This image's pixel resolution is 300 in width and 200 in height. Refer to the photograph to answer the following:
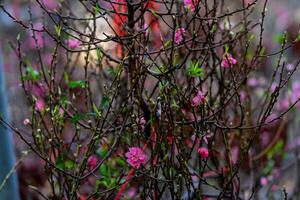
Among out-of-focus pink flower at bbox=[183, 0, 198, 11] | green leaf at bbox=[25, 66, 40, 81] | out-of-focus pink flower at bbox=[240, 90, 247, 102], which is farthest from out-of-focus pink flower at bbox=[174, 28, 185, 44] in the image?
out-of-focus pink flower at bbox=[240, 90, 247, 102]

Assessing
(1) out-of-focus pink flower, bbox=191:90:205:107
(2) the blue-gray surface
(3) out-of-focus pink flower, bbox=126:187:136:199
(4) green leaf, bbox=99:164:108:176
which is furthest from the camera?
(2) the blue-gray surface

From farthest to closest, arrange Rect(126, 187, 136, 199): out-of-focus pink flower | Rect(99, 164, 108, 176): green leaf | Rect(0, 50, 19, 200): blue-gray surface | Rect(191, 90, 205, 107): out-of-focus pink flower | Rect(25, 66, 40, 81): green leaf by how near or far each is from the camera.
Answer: Rect(0, 50, 19, 200): blue-gray surface
Rect(126, 187, 136, 199): out-of-focus pink flower
Rect(25, 66, 40, 81): green leaf
Rect(99, 164, 108, 176): green leaf
Rect(191, 90, 205, 107): out-of-focus pink flower

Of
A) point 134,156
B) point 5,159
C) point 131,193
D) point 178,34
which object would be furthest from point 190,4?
point 5,159

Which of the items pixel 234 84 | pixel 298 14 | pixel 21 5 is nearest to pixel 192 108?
pixel 234 84

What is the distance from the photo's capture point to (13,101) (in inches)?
240

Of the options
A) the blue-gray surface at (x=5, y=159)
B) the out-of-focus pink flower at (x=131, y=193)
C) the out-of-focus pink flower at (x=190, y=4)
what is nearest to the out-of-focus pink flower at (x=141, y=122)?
Answer: the out-of-focus pink flower at (x=190, y=4)

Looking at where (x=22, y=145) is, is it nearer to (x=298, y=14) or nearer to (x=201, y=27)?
(x=201, y=27)

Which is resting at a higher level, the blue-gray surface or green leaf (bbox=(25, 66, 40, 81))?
green leaf (bbox=(25, 66, 40, 81))

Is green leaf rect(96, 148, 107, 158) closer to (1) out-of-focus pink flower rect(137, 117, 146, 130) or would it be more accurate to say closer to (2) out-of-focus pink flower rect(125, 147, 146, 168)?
(1) out-of-focus pink flower rect(137, 117, 146, 130)

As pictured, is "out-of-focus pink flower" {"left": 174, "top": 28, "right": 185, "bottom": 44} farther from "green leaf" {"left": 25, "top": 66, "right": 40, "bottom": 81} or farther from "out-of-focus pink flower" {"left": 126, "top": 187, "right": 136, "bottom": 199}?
"out-of-focus pink flower" {"left": 126, "top": 187, "right": 136, "bottom": 199}

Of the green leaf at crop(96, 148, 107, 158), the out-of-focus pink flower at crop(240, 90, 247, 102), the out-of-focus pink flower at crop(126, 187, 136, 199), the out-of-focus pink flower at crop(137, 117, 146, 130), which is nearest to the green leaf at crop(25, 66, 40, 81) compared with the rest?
the green leaf at crop(96, 148, 107, 158)

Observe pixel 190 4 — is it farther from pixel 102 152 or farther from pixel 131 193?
pixel 131 193

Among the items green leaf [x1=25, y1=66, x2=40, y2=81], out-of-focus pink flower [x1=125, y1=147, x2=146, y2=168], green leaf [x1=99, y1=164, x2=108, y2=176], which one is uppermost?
green leaf [x1=25, y1=66, x2=40, y2=81]

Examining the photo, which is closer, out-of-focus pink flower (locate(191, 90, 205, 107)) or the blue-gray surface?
out-of-focus pink flower (locate(191, 90, 205, 107))
